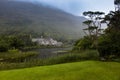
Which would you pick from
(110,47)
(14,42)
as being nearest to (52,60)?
(110,47)

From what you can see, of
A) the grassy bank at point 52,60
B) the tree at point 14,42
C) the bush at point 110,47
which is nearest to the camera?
the grassy bank at point 52,60

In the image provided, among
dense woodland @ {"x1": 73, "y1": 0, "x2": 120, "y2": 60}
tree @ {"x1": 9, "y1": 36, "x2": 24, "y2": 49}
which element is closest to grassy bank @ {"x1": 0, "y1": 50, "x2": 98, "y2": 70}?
dense woodland @ {"x1": 73, "y1": 0, "x2": 120, "y2": 60}

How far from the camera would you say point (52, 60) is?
2606 centimetres

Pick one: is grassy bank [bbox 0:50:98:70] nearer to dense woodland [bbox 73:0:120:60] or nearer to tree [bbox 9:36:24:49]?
dense woodland [bbox 73:0:120:60]

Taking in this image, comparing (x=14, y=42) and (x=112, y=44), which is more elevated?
(x=14, y=42)

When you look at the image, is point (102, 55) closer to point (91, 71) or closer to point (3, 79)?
point (91, 71)

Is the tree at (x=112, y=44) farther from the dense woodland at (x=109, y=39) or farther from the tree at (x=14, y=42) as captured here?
the tree at (x=14, y=42)

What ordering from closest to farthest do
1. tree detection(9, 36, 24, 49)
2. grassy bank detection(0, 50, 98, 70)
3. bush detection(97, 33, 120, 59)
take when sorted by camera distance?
grassy bank detection(0, 50, 98, 70) → bush detection(97, 33, 120, 59) → tree detection(9, 36, 24, 49)

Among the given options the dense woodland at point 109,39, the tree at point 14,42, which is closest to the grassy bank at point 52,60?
the dense woodland at point 109,39

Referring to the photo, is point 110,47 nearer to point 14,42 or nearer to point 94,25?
point 94,25

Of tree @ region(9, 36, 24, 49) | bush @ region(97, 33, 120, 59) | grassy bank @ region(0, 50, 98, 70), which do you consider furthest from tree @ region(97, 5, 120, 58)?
tree @ region(9, 36, 24, 49)

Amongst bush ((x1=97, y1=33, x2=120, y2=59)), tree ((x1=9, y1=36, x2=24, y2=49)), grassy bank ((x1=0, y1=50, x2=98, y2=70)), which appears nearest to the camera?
grassy bank ((x1=0, y1=50, x2=98, y2=70))

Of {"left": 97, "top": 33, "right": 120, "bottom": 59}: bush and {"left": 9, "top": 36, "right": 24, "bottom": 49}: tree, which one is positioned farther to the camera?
{"left": 9, "top": 36, "right": 24, "bottom": 49}: tree

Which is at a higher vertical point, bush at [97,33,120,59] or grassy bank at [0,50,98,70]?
bush at [97,33,120,59]
